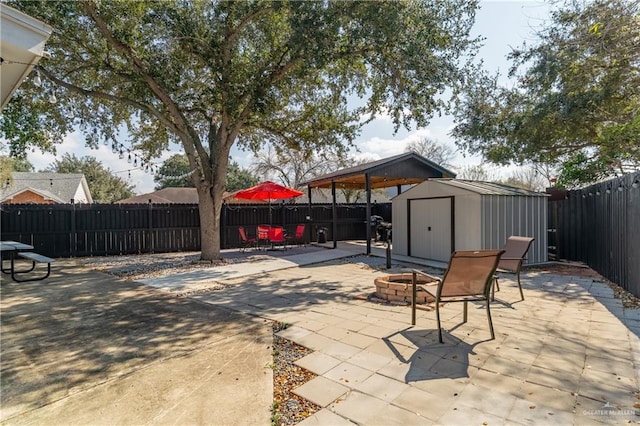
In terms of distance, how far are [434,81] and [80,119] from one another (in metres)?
10.1

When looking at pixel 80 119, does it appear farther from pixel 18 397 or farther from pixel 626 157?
pixel 626 157

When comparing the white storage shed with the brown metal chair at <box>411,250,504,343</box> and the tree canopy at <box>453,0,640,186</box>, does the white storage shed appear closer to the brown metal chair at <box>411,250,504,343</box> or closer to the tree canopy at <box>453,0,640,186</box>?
the tree canopy at <box>453,0,640,186</box>

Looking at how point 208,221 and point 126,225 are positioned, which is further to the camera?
point 126,225

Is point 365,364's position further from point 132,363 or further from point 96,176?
point 96,176

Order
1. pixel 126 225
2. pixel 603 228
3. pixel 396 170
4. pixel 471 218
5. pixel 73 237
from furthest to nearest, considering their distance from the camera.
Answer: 1. pixel 396 170
2. pixel 126 225
3. pixel 73 237
4. pixel 471 218
5. pixel 603 228

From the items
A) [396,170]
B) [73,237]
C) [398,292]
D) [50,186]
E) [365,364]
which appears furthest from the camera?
[50,186]

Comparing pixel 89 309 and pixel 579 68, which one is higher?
pixel 579 68

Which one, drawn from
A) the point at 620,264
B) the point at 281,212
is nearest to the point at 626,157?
the point at 620,264

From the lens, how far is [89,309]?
193 inches

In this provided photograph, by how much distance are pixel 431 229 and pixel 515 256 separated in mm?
4074

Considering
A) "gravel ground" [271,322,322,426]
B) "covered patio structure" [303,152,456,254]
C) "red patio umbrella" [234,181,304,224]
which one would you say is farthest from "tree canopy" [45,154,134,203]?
"gravel ground" [271,322,322,426]

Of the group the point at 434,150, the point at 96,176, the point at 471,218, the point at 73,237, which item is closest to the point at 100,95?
the point at 73,237

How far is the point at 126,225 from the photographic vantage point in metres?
11.1

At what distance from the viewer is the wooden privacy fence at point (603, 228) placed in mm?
5332
